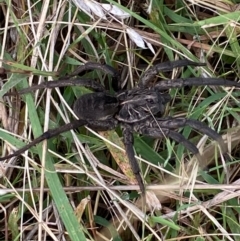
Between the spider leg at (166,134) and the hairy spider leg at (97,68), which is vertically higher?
the hairy spider leg at (97,68)

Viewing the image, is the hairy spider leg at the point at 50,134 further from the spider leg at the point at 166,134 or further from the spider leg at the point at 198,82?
the spider leg at the point at 198,82

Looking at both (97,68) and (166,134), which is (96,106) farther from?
(166,134)

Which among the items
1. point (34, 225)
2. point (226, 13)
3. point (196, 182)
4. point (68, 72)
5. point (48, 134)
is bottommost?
point (34, 225)

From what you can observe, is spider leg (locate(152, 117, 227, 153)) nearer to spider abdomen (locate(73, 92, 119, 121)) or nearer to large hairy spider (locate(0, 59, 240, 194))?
large hairy spider (locate(0, 59, 240, 194))

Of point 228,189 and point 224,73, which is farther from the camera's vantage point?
point 224,73

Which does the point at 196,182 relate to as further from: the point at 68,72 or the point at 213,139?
the point at 68,72

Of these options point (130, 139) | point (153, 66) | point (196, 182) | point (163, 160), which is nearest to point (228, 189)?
point (196, 182)

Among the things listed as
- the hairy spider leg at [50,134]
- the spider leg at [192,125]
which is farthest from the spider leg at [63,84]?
the spider leg at [192,125]

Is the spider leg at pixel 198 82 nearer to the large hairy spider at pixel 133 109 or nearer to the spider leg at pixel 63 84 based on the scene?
the large hairy spider at pixel 133 109
